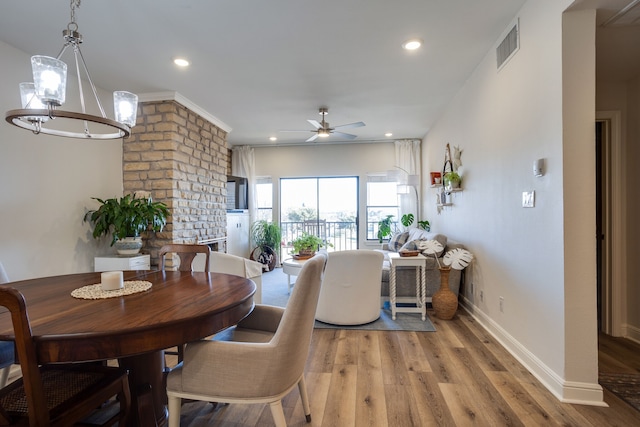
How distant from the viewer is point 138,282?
174 cm

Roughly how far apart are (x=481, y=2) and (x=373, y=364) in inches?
108

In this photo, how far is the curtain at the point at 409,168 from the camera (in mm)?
6148

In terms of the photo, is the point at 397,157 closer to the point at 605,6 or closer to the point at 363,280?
the point at 363,280

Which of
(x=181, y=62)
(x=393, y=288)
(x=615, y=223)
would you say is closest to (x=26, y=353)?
Result: (x=181, y=62)

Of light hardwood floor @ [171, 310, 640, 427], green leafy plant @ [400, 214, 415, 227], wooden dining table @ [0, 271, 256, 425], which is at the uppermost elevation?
green leafy plant @ [400, 214, 415, 227]

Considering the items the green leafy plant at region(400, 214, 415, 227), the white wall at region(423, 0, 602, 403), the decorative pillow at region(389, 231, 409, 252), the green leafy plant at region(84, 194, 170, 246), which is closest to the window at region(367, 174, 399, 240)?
the green leafy plant at region(400, 214, 415, 227)

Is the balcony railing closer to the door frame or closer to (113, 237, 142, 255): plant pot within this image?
(113, 237, 142, 255): plant pot

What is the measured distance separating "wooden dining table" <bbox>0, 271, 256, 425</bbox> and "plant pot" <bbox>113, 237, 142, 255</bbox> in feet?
4.72

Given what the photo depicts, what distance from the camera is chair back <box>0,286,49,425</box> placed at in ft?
2.84

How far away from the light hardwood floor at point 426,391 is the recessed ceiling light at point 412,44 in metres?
2.63

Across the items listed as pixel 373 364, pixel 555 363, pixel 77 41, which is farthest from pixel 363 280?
pixel 77 41

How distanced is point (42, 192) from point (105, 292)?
2.11 metres

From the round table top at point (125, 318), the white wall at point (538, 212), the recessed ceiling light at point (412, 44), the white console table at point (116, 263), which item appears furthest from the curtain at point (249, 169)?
the round table top at point (125, 318)

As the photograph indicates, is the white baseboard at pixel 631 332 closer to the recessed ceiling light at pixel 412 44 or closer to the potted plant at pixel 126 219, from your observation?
the recessed ceiling light at pixel 412 44
